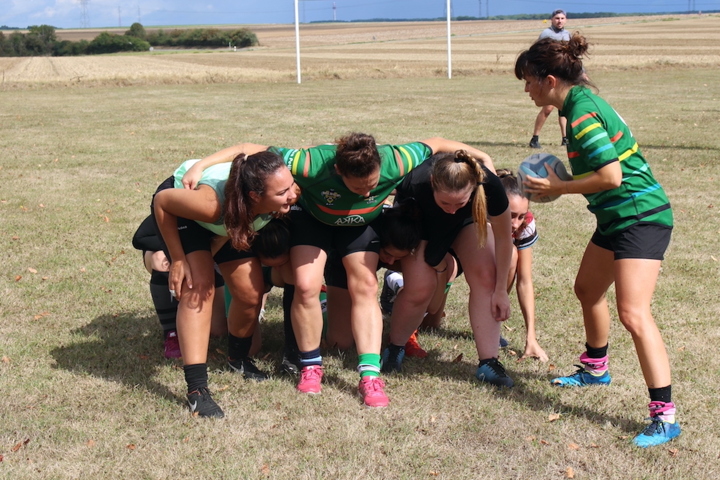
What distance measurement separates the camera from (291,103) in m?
21.0

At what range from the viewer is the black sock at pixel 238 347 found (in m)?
4.48

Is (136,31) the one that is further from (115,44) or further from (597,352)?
(597,352)

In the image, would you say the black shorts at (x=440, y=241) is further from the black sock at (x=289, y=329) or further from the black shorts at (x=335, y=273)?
the black sock at (x=289, y=329)

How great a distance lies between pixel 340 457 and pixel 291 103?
59.8ft

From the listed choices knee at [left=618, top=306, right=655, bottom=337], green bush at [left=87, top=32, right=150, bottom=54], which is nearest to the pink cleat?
knee at [left=618, top=306, right=655, bottom=337]

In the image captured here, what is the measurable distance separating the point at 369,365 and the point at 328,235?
784mm

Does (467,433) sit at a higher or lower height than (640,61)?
lower

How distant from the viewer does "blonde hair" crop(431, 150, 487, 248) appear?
3791mm

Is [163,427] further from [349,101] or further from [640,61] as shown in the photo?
[640,61]

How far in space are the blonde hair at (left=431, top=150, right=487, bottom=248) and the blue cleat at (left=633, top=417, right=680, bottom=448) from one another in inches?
51.3

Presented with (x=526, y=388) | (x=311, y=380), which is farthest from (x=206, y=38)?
(x=526, y=388)

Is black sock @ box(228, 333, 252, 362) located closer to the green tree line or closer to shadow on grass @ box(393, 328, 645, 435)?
shadow on grass @ box(393, 328, 645, 435)

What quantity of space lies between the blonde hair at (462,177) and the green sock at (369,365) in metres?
0.95

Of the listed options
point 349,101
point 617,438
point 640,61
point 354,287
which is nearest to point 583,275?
point 617,438
